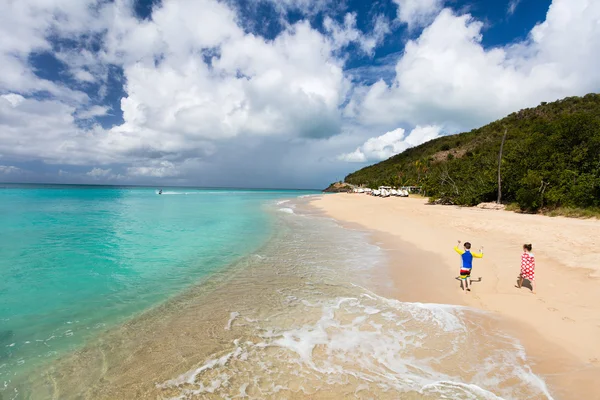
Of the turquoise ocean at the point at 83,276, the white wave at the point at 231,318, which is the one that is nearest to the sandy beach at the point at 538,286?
the white wave at the point at 231,318

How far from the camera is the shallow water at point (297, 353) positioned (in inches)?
164

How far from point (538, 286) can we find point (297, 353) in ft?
23.5

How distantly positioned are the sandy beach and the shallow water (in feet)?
1.75

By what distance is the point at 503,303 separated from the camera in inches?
271

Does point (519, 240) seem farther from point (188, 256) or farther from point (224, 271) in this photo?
point (188, 256)

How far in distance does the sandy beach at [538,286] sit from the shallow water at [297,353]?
1.75ft

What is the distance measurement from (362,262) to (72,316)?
9.26 metres

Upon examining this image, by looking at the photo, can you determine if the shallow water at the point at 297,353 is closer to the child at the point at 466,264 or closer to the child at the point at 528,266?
the child at the point at 466,264

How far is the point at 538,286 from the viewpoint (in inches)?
302

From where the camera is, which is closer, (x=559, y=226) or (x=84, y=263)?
(x=84, y=263)

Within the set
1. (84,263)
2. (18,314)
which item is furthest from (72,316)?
(84,263)

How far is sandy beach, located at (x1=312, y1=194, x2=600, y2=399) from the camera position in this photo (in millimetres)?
4633

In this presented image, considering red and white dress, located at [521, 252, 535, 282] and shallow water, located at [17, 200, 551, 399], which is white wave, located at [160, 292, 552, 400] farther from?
red and white dress, located at [521, 252, 535, 282]

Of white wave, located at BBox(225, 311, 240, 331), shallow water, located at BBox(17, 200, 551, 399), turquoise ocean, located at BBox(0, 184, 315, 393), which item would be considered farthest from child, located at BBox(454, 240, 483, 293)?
turquoise ocean, located at BBox(0, 184, 315, 393)
